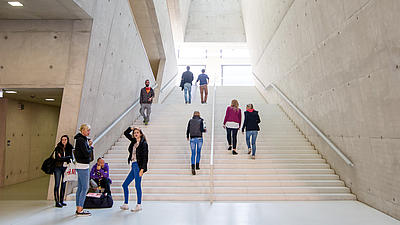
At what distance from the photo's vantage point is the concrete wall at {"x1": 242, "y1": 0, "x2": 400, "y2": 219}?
4.80 meters

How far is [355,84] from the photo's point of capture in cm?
584

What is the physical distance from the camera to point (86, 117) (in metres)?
7.10

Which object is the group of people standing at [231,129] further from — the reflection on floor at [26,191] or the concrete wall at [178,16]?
the concrete wall at [178,16]

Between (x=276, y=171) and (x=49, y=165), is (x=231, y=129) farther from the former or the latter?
(x=49, y=165)

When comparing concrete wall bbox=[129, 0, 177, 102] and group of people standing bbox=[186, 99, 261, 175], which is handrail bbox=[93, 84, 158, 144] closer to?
group of people standing bbox=[186, 99, 261, 175]

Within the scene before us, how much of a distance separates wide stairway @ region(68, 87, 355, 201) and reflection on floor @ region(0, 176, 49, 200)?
1752 millimetres

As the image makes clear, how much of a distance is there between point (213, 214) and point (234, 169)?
2.38m

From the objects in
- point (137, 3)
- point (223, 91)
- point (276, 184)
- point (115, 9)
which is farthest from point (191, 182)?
point (223, 91)

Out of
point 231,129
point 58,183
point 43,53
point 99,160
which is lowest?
point 58,183

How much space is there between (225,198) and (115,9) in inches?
230

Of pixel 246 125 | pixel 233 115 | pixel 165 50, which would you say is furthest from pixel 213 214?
pixel 165 50

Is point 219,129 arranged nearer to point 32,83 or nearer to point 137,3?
point 32,83

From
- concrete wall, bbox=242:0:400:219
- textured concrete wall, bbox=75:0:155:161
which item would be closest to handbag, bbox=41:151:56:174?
textured concrete wall, bbox=75:0:155:161

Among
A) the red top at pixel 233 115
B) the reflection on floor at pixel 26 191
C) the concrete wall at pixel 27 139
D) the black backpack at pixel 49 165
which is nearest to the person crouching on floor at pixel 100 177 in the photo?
the black backpack at pixel 49 165
